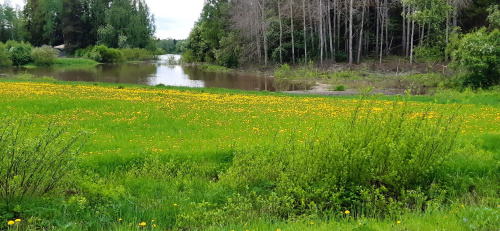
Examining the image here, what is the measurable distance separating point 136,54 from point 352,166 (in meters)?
107

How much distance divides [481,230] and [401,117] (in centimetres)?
332

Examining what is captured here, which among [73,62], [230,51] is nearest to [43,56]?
[73,62]

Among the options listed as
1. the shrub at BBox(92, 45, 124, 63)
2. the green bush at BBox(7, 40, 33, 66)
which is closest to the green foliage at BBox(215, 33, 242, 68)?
the shrub at BBox(92, 45, 124, 63)

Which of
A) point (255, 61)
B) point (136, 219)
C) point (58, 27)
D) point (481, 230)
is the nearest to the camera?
point (481, 230)

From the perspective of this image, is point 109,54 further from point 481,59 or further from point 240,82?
point 481,59

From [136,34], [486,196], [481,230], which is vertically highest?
[136,34]

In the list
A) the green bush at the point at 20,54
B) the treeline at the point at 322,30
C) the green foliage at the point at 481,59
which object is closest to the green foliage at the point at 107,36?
the green bush at the point at 20,54

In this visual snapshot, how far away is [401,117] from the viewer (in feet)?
25.2

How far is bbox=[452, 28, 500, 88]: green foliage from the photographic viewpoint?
96.6 ft

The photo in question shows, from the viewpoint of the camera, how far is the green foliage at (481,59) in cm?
2944

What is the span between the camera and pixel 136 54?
105 m

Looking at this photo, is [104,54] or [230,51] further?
[104,54]

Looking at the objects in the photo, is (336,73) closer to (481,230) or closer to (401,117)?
(401,117)

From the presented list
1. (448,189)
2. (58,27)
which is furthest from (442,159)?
(58,27)
